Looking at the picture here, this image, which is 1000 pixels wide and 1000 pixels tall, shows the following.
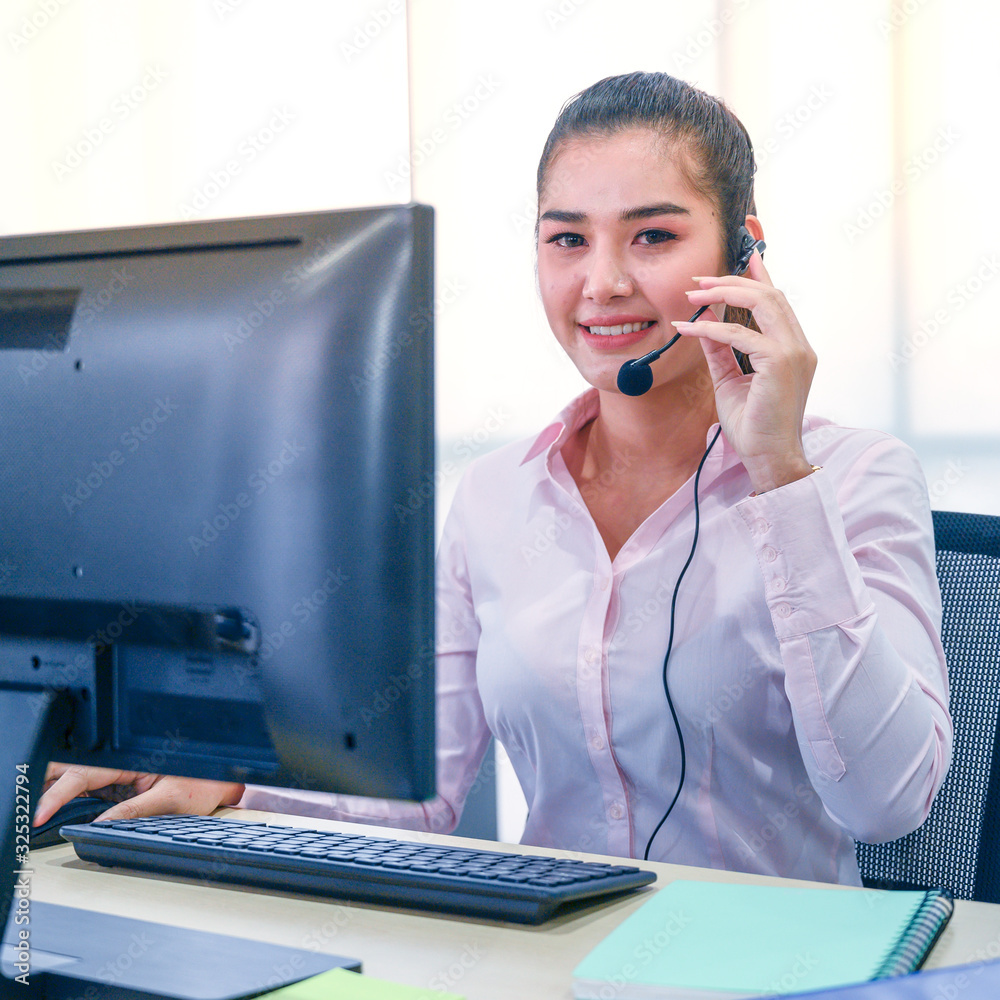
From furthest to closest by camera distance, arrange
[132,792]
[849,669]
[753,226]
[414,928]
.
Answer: [753,226]
[132,792]
[849,669]
[414,928]

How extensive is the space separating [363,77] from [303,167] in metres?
0.26

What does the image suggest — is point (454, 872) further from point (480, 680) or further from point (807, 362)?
point (807, 362)

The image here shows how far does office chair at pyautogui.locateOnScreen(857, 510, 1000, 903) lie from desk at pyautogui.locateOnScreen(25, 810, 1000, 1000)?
22 centimetres

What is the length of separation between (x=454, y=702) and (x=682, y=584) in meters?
0.32

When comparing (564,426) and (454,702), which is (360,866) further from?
(564,426)

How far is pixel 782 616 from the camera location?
1.04 meters

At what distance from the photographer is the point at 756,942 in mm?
739

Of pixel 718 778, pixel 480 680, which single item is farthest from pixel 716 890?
pixel 480 680

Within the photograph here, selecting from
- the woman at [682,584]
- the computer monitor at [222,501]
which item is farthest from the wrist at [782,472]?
the computer monitor at [222,501]

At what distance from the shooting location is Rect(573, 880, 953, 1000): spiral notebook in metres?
0.68

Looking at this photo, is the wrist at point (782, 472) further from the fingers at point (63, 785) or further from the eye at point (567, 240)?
the fingers at point (63, 785)

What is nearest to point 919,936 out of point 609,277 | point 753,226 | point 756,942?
point 756,942

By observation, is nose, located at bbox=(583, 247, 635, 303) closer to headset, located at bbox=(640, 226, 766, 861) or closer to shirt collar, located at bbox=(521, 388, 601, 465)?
headset, located at bbox=(640, 226, 766, 861)

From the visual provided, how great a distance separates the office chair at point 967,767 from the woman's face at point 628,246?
397mm
